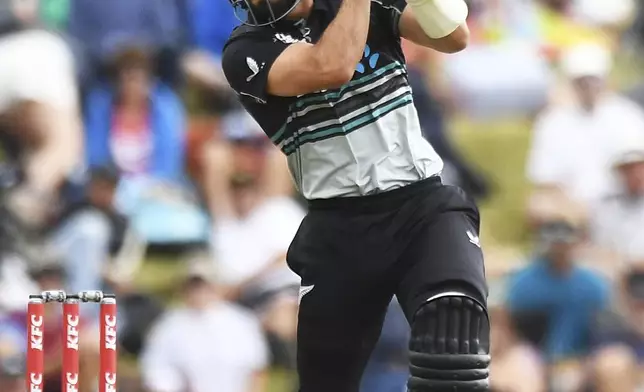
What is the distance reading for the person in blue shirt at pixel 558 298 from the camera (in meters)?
8.43

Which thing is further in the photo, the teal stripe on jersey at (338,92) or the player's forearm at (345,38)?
Result: the teal stripe on jersey at (338,92)

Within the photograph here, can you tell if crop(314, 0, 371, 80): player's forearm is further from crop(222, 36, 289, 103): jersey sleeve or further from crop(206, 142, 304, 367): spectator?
crop(206, 142, 304, 367): spectator

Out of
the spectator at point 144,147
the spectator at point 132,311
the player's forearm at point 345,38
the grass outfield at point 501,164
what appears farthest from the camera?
the grass outfield at point 501,164

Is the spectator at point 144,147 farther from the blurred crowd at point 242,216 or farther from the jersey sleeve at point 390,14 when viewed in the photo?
the jersey sleeve at point 390,14

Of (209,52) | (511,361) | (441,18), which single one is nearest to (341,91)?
(441,18)

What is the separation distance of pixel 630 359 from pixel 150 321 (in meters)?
3.03

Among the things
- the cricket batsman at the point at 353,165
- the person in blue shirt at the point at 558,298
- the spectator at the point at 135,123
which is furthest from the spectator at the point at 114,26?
the cricket batsman at the point at 353,165

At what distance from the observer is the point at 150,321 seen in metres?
7.96

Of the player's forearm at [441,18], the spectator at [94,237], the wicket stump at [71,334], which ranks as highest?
the spectator at [94,237]

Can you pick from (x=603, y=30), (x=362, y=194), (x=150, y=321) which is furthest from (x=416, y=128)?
(x=603, y=30)

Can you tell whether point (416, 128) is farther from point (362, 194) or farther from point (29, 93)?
point (29, 93)

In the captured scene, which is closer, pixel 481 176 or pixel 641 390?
pixel 641 390

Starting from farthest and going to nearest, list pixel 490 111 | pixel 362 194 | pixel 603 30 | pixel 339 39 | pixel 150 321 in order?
1. pixel 603 30
2. pixel 490 111
3. pixel 150 321
4. pixel 362 194
5. pixel 339 39

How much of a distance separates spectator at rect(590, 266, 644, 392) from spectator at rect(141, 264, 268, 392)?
6.95ft
